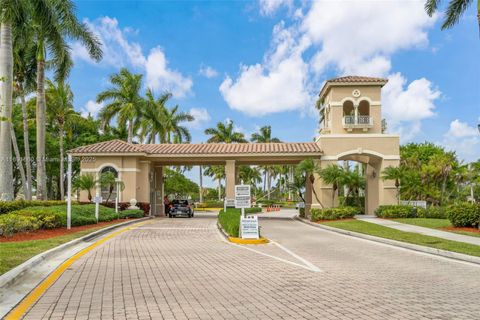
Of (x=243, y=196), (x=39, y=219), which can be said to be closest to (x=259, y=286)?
(x=243, y=196)

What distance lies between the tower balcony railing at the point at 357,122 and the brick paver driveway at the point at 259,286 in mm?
20880

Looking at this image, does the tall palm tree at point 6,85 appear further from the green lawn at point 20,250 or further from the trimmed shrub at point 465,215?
the trimmed shrub at point 465,215

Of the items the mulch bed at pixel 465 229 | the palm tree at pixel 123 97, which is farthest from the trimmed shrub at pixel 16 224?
the palm tree at pixel 123 97

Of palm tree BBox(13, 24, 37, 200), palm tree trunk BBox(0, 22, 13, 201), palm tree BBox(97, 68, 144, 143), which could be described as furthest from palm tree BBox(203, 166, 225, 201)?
palm tree trunk BBox(0, 22, 13, 201)

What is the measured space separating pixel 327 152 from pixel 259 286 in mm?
26422

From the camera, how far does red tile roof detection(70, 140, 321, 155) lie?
34.1 meters

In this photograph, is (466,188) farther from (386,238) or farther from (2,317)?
(2,317)

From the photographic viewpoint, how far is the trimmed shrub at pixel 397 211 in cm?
3052

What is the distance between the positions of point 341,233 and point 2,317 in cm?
1760

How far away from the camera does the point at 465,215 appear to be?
21.3 meters

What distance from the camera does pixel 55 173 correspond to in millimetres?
50562

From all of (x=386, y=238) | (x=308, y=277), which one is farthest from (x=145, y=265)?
(x=386, y=238)

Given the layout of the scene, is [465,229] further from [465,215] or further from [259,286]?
[259,286]

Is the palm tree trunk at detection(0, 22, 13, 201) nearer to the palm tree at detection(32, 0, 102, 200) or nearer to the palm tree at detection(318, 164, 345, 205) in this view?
the palm tree at detection(32, 0, 102, 200)
